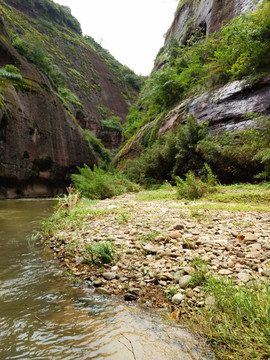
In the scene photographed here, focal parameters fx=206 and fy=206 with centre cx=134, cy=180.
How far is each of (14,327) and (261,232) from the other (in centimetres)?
304

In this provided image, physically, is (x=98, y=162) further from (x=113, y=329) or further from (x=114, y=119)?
(x=113, y=329)

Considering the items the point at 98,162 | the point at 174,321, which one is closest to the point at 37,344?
the point at 174,321

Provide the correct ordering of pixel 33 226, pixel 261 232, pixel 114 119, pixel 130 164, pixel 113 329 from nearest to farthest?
pixel 113 329, pixel 261 232, pixel 33 226, pixel 130 164, pixel 114 119

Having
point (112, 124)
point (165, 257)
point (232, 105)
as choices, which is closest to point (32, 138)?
point (232, 105)

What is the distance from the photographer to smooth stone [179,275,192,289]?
1.96 meters

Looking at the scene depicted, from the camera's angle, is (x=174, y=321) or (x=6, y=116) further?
(x=6, y=116)

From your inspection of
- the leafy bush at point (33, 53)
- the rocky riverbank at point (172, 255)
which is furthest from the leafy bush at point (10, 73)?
the rocky riverbank at point (172, 255)

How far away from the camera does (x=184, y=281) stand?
198 centimetres

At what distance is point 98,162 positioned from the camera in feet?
87.4

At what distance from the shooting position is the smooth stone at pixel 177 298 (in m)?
1.81

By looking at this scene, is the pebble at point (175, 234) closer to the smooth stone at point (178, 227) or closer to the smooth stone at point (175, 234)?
the smooth stone at point (175, 234)

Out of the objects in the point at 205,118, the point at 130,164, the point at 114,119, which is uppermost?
the point at 114,119

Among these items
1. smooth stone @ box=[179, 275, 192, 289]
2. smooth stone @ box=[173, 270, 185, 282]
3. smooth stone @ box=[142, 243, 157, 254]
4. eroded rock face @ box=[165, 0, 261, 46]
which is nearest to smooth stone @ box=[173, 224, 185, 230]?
smooth stone @ box=[142, 243, 157, 254]

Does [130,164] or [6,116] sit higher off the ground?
[6,116]
